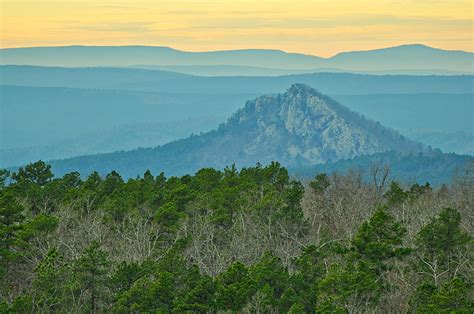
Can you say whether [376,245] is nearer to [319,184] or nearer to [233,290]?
[233,290]

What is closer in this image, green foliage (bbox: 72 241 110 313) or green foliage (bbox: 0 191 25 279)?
green foliage (bbox: 72 241 110 313)

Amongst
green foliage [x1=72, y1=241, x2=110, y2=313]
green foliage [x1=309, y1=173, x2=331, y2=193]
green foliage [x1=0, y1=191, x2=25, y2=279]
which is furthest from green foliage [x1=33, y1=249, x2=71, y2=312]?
green foliage [x1=309, y1=173, x2=331, y2=193]

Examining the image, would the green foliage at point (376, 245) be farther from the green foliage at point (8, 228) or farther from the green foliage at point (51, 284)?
the green foliage at point (8, 228)

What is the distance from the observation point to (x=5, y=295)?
4206cm

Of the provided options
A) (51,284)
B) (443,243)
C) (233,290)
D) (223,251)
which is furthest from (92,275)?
(443,243)

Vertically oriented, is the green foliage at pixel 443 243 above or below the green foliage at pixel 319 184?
above

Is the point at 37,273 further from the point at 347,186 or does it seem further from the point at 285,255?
the point at 347,186

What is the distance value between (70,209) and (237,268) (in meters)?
18.2

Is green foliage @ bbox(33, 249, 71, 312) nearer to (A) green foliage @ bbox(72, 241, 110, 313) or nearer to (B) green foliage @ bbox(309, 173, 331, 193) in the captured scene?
(A) green foliage @ bbox(72, 241, 110, 313)

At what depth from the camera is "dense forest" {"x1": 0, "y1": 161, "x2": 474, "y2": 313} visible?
35.9 metres

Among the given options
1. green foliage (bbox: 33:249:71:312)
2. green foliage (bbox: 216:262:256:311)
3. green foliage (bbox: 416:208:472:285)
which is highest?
green foliage (bbox: 416:208:472:285)

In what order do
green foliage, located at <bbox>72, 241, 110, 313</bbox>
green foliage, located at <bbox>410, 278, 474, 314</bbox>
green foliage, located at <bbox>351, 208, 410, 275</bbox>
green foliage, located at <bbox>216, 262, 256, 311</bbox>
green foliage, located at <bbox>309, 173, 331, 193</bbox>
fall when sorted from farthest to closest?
1. green foliage, located at <bbox>309, 173, 331, 193</bbox>
2. green foliage, located at <bbox>351, 208, 410, 275</bbox>
3. green foliage, located at <bbox>72, 241, 110, 313</bbox>
4. green foliage, located at <bbox>216, 262, 256, 311</bbox>
5. green foliage, located at <bbox>410, 278, 474, 314</bbox>

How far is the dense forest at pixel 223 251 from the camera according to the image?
35.9 meters

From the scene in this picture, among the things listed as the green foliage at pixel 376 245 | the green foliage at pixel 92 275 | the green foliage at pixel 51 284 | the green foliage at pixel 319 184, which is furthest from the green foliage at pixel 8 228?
the green foliage at pixel 319 184
